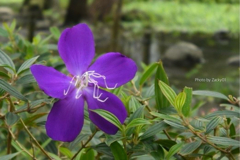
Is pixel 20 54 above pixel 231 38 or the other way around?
above

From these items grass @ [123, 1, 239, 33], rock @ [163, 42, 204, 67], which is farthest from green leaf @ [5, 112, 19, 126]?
grass @ [123, 1, 239, 33]

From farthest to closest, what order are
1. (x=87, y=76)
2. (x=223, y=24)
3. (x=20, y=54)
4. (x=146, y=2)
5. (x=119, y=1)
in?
(x=146, y=2) → (x=223, y=24) → (x=119, y=1) → (x=20, y=54) → (x=87, y=76)

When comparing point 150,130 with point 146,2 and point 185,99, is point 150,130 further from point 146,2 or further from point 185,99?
point 146,2

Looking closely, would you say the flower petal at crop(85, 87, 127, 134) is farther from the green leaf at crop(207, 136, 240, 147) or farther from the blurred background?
the blurred background

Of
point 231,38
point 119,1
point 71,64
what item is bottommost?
point 231,38

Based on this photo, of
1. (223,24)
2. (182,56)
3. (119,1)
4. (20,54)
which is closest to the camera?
(20,54)

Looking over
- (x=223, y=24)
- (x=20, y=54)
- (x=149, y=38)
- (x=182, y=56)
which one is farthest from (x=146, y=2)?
(x=20, y=54)

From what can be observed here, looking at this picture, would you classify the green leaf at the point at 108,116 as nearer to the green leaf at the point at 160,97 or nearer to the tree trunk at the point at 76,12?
the green leaf at the point at 160,97
